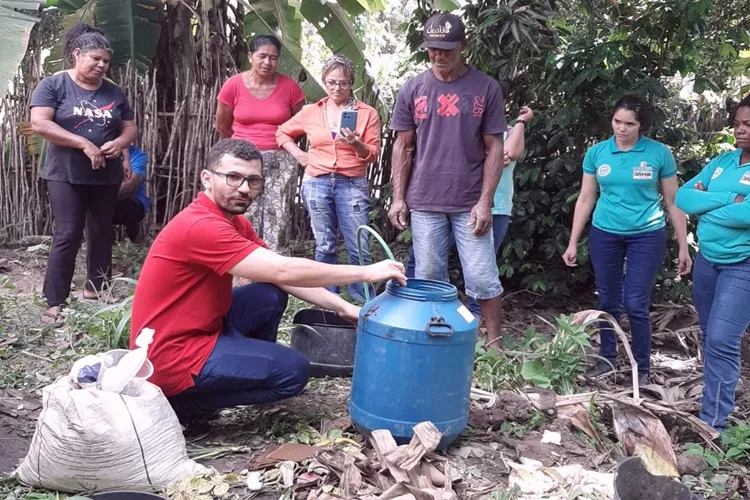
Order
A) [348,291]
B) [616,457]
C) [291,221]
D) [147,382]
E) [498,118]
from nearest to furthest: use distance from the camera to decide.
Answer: [147,382]
[616,457]
[498,118]
[348,291]
[291,221]

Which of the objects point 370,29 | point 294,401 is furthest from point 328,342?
point 370,29

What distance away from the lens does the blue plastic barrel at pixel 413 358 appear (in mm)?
2840

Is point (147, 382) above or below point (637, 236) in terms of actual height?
below

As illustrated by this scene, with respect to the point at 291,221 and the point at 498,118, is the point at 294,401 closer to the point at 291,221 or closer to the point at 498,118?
the point at 498,118

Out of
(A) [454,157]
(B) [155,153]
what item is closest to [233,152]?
(A) [454,157]

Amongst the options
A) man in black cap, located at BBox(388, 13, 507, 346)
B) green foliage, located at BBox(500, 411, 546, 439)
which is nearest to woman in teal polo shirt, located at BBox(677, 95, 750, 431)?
green foliage, located at BBox(500, 411, 546, 439)

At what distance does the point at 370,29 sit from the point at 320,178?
35.7ft

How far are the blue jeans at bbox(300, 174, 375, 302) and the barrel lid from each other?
80.6 inches

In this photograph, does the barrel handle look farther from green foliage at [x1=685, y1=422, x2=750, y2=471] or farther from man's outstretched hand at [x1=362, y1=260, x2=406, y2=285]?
green foliage at [x1=685, y1=422, x2=750, y2=471]

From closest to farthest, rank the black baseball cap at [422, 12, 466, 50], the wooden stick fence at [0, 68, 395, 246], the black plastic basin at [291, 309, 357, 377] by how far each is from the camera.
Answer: the black plastic basin at [291, 309, 357, 377], the black baseball cap at [422, 12, 466, 50], the wooden stick fence at [0, 68, 395, 246]

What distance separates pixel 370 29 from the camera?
49.8 ft

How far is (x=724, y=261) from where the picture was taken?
11.5 ft

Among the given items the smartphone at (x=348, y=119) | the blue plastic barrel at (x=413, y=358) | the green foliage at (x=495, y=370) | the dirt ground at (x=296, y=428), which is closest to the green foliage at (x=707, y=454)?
the dirt ground at (x=296, y=428)

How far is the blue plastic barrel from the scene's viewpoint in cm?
284
